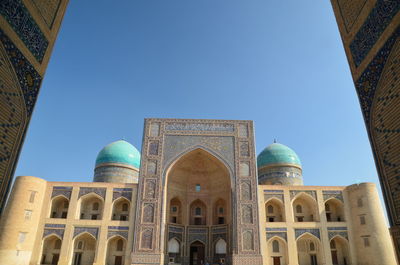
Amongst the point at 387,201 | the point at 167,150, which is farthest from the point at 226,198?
the point at 387,201

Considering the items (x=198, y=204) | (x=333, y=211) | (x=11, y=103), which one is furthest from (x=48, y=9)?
(x=333, y=211)

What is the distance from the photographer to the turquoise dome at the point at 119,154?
2273 centimetres

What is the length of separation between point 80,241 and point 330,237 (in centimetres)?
1363

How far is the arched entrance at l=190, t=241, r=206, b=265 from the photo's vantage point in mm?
18375

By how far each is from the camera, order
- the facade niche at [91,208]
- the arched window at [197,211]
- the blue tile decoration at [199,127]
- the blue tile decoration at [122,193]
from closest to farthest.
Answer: the blue tile decoration at [122,193] → the facade niche at [91,208] → the blue tile decoration at [199,127] → the arched window at [197,211]

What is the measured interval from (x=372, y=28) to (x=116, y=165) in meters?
20.0

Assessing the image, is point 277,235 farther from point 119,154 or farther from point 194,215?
point 119,154

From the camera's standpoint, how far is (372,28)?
5.11 meters

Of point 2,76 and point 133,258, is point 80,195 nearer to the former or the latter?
point 133,258

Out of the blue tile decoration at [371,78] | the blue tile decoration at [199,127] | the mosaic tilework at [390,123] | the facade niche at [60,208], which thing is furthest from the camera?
the blue tile decoration at [199,127]

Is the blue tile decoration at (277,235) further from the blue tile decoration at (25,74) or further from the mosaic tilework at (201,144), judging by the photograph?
the blue tile decoration at (25,74)

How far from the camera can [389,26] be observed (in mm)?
4668

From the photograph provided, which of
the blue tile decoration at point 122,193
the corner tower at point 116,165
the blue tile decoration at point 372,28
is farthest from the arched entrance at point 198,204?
the blue tile decoration at point 372,28

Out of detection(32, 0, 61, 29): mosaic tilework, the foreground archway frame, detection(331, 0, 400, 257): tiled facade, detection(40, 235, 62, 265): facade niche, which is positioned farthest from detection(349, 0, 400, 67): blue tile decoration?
detection(40, 235, 62, 265): facade niche
